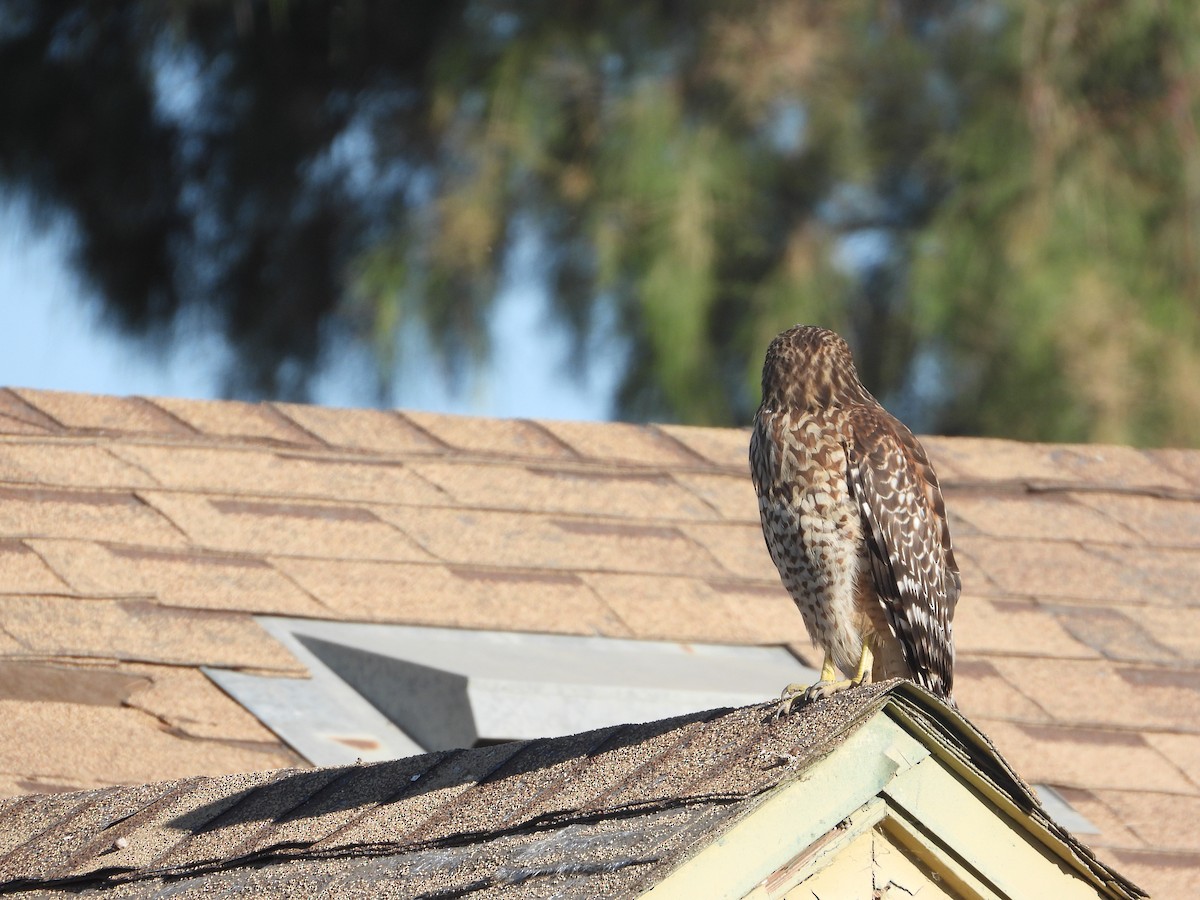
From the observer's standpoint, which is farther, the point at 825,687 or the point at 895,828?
the point at 825,687

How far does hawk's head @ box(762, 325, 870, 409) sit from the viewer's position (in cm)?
425

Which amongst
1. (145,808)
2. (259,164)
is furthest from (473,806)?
(259,164)

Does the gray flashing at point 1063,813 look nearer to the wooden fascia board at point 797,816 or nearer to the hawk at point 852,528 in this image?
the hawk at point 852,528

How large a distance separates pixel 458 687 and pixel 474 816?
5.42 feet

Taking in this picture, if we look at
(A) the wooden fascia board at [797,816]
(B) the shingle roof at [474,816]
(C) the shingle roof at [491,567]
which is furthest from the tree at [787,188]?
(A) the wooden fascia board at [797,816]

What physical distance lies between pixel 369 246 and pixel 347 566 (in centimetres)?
572

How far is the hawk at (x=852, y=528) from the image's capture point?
4098mm

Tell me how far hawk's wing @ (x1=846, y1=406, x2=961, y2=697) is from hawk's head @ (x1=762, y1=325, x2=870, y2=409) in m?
0.08

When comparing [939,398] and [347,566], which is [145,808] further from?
[939,398]

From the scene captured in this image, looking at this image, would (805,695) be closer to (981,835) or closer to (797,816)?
(981,835)

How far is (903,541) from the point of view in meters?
4.15

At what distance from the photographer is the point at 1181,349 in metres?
9.36

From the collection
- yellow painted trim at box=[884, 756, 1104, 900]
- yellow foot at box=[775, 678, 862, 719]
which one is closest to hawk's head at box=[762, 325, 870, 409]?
yellow foot at box=[775, 678, 862, 719]

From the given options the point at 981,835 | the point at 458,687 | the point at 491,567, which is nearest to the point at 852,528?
the point at 458,687
